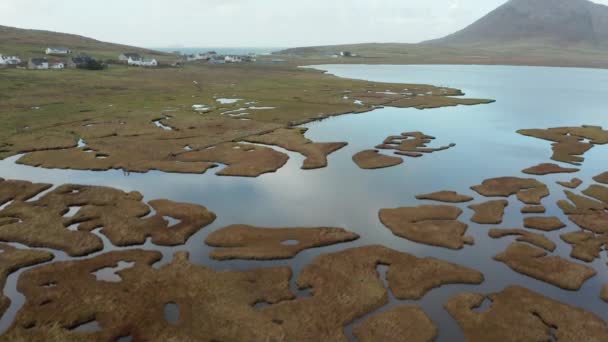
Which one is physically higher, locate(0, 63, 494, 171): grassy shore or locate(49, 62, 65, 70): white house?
locate(49, 62, 65, 70): white house

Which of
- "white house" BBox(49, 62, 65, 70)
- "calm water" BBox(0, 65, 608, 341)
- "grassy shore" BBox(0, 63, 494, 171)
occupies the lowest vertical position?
"calm water" BBox(0, 65, 608, 341)

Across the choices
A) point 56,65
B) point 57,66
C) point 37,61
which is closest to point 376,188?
point 37,61

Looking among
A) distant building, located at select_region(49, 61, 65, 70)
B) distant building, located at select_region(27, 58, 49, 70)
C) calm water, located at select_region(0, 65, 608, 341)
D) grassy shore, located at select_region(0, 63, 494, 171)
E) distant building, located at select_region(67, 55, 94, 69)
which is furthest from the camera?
distant building, located at select_region(67, 55, 94, 69)

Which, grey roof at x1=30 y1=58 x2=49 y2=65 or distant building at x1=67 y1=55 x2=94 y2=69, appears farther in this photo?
distant building at x1=67 y1=55 x2=94 y2=69

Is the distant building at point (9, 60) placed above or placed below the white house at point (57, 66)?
above

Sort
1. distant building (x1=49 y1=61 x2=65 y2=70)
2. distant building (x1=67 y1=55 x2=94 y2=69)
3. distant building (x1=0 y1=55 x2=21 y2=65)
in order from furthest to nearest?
distant building (x1=67 y1=55 x2=94 y2=69) < distant building (x1=49 y1=61 x2=65 y2=70) < distant building (x1=0 y1=55 x2=21 y2=65)

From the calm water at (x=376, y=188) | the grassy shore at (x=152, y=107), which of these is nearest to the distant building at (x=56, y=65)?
the grassy shore at (x=152, y=107)

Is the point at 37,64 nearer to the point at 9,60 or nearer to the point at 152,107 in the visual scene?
the point at 9,60

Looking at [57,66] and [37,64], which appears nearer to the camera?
[37,64]

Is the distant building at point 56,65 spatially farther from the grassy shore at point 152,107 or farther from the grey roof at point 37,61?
the grassy shore at point 152,107

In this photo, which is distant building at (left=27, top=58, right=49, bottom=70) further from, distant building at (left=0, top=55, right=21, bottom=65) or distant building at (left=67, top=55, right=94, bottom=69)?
distant building at (left=0, top=55, right=21, bottom=65)

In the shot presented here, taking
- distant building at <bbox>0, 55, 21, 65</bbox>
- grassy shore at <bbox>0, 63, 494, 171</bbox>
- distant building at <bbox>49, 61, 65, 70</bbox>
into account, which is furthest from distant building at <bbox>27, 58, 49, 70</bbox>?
grassy shore at <bbox>0, 63, 494, 171</bbox>

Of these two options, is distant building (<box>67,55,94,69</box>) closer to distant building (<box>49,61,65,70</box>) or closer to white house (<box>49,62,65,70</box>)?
distant building (<box>49,61,65,70</box>)
